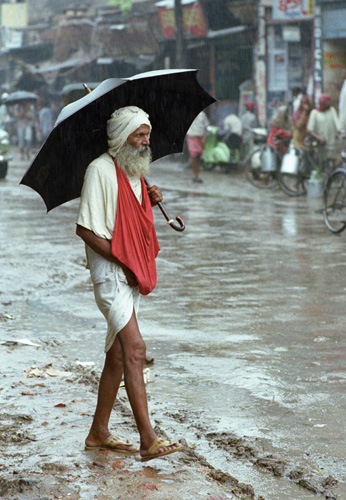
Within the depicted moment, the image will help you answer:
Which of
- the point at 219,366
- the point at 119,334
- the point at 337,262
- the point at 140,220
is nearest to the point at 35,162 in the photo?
the point at 140,220

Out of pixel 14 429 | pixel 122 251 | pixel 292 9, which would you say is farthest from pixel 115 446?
pixel 292 9

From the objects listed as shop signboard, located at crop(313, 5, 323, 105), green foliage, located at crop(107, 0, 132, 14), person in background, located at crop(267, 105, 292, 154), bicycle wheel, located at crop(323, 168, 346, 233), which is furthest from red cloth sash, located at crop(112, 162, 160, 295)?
green foliage, located at crop(107, 0, 132, 14)

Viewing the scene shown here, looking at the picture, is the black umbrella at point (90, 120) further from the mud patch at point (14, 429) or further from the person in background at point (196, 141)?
the person in background at point (196, 141)

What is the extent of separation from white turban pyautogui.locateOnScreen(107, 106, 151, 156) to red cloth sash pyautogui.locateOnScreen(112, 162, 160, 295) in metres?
0.11

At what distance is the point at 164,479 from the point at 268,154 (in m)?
14.6

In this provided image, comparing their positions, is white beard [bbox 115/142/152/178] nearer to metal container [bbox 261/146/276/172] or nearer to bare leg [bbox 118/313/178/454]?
bare leg [bbox 118/313/178/454]

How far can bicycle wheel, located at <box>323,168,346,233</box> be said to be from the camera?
12159 mm

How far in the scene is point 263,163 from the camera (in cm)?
1828

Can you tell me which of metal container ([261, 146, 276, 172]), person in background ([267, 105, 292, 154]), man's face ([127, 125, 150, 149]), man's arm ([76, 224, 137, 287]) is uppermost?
man's face ([127, 125, 150, 149])

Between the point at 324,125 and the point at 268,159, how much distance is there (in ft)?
4.37

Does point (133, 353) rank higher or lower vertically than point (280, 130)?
higher

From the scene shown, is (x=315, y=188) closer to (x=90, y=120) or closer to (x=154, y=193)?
(x=154, y=193)

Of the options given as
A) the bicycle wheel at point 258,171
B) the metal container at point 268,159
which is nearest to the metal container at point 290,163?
the metal container at point 268,159

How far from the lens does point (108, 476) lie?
401cm
